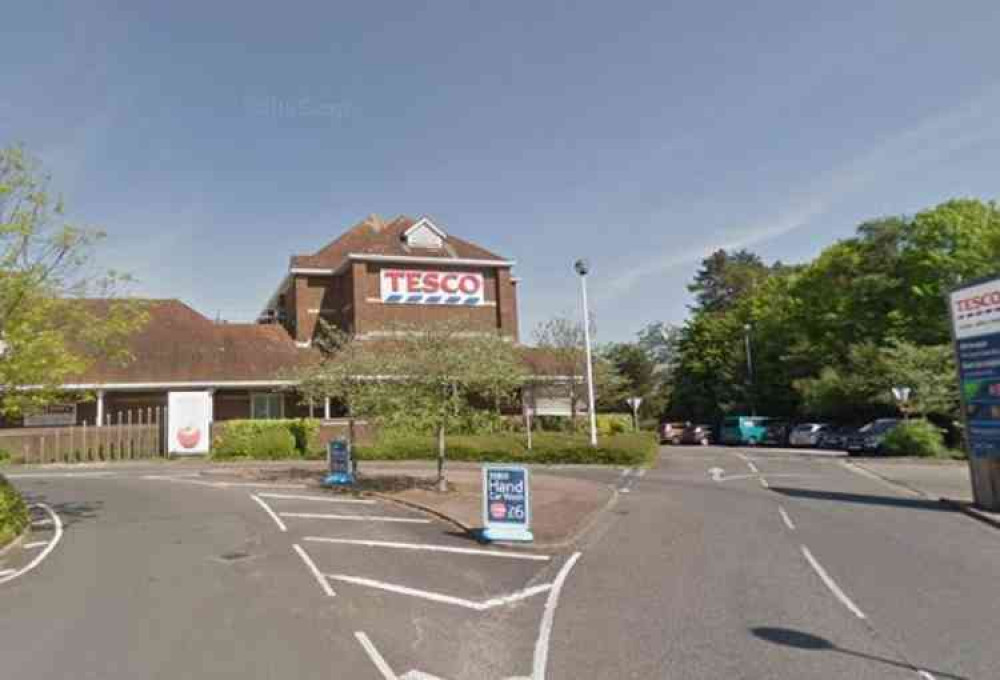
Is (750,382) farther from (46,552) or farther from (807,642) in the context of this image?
(46,552)

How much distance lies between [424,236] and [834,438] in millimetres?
25745

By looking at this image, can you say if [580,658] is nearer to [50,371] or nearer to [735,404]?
[50,371]

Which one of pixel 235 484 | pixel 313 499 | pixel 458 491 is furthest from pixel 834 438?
pixel 235 484

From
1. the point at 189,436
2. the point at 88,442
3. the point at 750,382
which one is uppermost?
the point at 750,382

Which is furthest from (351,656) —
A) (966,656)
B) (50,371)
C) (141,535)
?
(50,371)

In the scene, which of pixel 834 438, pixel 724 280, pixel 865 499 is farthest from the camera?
pixel 724 280

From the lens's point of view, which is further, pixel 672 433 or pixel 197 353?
pixel 672 433

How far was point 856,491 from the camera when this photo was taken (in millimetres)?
17562

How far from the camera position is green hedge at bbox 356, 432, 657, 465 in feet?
82.0

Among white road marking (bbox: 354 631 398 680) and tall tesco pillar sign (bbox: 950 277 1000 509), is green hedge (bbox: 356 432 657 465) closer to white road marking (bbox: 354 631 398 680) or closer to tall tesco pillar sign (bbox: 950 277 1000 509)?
tall tesco pillar sign (bbox: 950 277 1000 509)

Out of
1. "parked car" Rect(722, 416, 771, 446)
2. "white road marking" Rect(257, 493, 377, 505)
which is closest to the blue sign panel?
"white road marking" Rect(257, 493, 377, 505)

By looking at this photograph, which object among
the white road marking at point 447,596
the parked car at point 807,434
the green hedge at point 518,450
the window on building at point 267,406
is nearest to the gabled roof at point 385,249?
the window on building at point 267,406

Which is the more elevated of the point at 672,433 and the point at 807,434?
the point at 672,433

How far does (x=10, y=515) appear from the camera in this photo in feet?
42.0
